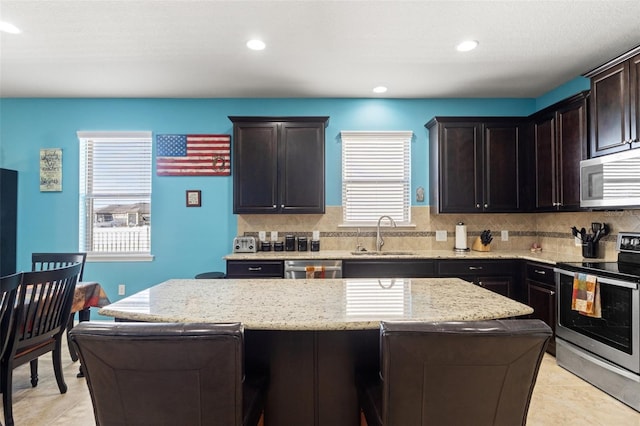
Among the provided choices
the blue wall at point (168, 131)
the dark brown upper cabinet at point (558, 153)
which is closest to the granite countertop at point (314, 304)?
the dark brown upper cabinet at point (558, 153)

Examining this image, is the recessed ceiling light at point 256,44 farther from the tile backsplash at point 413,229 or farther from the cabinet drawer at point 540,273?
the cabinet drawer at point 540,273

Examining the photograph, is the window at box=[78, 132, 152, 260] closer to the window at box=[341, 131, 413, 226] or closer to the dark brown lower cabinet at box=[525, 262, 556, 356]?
the window at box=[341, 131, 413, 226]

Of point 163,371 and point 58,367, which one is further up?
point 163,371

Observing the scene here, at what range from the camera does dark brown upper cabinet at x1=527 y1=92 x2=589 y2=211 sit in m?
3.23

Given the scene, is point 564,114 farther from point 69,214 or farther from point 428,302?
point 69,214

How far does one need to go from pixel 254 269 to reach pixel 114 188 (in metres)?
2.22

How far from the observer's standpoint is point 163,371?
1.00m

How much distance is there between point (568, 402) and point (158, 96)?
5.04m

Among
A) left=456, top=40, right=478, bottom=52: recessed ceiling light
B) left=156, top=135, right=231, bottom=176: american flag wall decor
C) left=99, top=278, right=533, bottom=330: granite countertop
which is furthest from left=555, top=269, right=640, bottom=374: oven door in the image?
left=156, top=135, right=231, bottom=176: american flag wall decor

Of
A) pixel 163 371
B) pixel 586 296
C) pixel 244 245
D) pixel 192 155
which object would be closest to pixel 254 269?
pixel 244 245

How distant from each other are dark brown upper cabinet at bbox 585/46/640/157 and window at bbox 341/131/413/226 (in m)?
1.83

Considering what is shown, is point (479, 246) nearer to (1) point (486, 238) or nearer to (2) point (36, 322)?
(1) point (486, 238)

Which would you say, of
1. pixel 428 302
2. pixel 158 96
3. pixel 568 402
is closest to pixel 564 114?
pixel 568 402

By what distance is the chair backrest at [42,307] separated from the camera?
2115 mm
